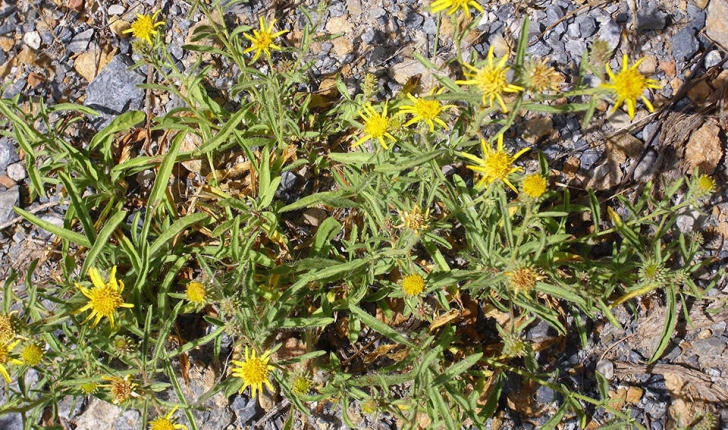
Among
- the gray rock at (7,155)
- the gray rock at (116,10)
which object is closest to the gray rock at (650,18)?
the gray rock at (116,10)

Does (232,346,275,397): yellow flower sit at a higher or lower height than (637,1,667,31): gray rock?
lower

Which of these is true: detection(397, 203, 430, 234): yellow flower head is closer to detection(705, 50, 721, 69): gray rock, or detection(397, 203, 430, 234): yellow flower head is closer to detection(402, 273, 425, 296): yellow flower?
detection(402, 273, 425, 296): yellow flower

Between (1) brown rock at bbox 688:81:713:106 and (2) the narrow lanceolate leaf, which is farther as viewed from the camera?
(1) brown rock at bbox 688:81:713:106

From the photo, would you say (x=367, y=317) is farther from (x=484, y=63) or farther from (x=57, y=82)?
(x=57, y=82)

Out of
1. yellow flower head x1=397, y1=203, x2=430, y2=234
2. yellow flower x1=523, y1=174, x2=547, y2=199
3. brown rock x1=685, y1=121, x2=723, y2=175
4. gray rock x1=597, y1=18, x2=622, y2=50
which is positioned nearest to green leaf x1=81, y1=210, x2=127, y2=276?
yellow flower head x1=397, y1=203, x2=430, y2=234

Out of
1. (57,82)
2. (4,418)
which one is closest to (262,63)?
(57,82)

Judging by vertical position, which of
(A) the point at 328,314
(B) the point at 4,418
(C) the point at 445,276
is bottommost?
(B) the point at 4,418

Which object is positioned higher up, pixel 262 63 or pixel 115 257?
pixel 262 63

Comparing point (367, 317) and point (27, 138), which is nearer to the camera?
point (367, 317)

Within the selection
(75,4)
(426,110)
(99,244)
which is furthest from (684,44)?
(75,4)
